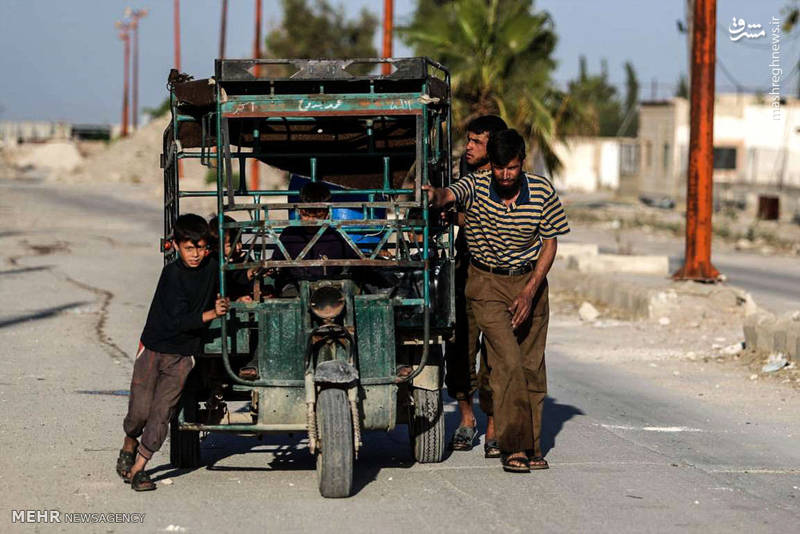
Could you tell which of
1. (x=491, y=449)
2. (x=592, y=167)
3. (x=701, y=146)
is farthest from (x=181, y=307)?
(x=592, y=167)

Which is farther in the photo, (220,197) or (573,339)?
(573,339)

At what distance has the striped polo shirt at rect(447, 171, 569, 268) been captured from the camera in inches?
281

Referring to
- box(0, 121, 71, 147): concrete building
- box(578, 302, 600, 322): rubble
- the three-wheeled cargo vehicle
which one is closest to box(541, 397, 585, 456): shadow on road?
the three-wheeled cargo vehicle

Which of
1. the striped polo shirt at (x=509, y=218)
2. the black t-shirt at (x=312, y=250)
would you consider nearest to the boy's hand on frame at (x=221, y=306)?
the black t-shirt at (x=312, y=250)

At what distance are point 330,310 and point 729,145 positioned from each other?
1962 inches

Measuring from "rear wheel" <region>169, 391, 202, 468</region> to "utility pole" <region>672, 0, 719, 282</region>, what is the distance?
10.4 metres

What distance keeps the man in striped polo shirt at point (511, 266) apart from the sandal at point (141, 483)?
1961 mm

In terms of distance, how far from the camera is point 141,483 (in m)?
6.55

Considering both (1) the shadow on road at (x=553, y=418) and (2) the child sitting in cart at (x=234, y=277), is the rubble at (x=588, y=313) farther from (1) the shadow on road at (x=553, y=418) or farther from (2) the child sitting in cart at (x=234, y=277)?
(2) the child sitting in cart at (x=234, y=277)

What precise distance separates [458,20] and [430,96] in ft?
77.0

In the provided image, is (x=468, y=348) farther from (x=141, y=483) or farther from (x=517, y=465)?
(x=141, y=483)

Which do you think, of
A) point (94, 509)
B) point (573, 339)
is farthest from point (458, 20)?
point (94, 509)

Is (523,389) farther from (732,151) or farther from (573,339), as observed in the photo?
(732,151)

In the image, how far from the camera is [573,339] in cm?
1452
